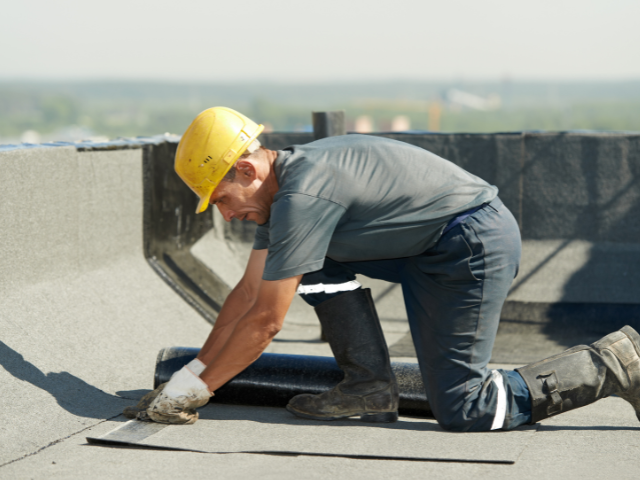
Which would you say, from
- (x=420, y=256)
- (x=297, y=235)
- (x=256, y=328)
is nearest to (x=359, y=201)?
(x=297, y=235)

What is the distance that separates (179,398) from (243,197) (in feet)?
2.96

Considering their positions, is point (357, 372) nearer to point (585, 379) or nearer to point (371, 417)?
point (371, 417)

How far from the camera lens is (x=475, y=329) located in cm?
309

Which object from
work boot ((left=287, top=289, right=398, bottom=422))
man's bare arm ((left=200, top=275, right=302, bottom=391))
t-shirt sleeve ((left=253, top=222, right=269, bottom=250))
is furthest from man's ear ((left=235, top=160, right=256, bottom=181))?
work boot ((left=287, top=289, right=398, bottom=422))

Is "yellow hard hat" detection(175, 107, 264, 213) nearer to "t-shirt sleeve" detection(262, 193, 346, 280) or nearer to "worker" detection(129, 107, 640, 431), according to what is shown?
"worker" detection(129, 107, 640, 431)

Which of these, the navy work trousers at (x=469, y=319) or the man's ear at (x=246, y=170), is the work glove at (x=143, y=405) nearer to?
the man's ear at (x=246, y=170)

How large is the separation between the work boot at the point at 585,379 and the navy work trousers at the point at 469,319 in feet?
0.22

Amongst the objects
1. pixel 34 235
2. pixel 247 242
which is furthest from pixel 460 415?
pixel 247 242

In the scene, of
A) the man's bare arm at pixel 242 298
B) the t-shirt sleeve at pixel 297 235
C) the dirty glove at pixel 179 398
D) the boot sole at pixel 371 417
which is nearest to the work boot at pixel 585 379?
the boot sole at pixel 371 417

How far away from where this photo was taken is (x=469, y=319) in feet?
10.1

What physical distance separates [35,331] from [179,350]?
2.86ft

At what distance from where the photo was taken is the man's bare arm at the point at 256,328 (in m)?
2.80

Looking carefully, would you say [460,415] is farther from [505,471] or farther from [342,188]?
[342,188]

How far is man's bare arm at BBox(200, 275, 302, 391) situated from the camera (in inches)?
110
